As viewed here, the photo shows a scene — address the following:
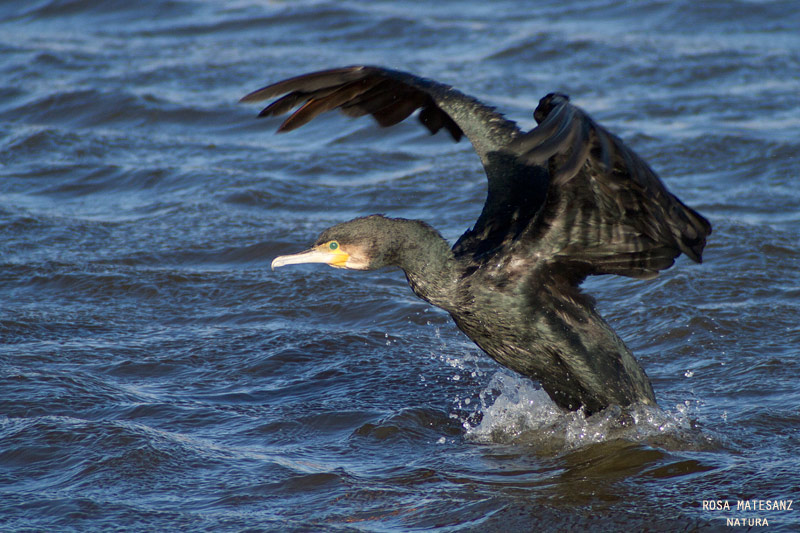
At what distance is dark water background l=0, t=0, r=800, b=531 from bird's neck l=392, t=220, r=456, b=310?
30.7 inches

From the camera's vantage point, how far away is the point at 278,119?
1000 cm

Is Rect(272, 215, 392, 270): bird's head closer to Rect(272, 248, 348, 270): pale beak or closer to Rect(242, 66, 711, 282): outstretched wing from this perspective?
Rect(272, 248, 348, 270): pale beak

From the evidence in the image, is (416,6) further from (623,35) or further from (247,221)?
(247,221)

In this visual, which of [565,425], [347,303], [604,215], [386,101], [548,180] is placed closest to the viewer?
[604,215]

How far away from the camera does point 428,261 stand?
14.4ft

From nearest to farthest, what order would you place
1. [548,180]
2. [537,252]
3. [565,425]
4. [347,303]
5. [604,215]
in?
[604,215], [537,252], [548,180], [565,425], [347,303]

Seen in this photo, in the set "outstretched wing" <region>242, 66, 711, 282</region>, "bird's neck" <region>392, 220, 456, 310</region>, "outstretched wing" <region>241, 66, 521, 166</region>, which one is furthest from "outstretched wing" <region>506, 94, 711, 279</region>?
"outstretched wing" <region>241, 66, 521, 166</region>

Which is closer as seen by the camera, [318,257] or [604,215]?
[604,215]

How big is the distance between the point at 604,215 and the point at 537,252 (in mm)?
346

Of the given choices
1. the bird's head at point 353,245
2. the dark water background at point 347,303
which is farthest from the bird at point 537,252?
the dark water background at point 347,303

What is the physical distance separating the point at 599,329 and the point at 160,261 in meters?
3.56

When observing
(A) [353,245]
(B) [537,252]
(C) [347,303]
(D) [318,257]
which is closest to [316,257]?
(D) [318,257]

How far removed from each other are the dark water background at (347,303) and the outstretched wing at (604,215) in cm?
80

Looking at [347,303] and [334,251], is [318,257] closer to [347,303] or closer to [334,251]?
[334,251]
